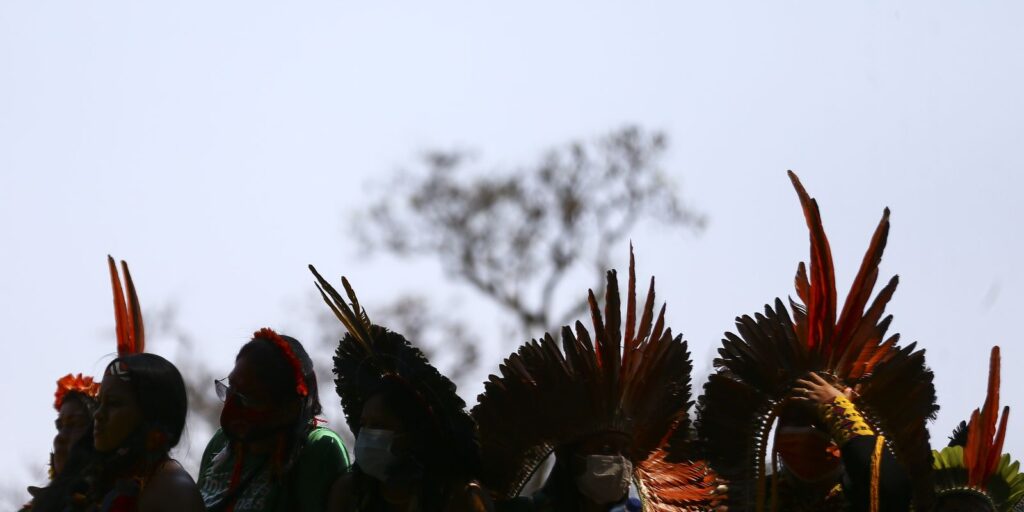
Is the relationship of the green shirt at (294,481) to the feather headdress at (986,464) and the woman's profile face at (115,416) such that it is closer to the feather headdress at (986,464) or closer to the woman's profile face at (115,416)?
the woman's profile face at (115,416)

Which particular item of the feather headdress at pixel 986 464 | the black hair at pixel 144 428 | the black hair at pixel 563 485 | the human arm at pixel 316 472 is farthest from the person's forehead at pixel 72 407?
the feather headdress at pixel 986 464

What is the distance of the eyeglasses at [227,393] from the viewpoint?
18.2ft

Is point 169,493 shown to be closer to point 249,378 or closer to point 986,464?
point 249,378

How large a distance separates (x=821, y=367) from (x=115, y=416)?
256 cm

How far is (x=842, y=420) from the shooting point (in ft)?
16.8

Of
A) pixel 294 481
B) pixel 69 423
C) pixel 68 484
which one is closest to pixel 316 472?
pixel 294 481

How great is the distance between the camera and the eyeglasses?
5.56m

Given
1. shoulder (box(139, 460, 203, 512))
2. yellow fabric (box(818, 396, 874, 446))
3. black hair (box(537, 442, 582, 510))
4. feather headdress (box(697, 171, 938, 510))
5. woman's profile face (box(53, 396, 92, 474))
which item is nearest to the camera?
shoulder (box(139, 460, 203, 512))

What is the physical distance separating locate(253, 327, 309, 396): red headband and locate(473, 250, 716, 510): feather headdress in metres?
0.70

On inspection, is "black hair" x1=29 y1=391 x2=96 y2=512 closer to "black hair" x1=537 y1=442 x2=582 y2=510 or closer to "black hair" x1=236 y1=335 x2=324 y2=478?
"black hair" x1=236 y1=335 x2=324 y2=478

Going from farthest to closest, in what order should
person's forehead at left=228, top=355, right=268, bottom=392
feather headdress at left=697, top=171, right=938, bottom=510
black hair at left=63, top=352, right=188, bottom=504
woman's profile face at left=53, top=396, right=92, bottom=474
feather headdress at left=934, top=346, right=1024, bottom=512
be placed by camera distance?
1. woman's profile face at left=53, top=396, right=92, bottom=474
2. feather headdress at left=934, top=346, right=1024, bottom=512
3. person's forehead at left=228, top=355, right=268, bottom=392
4. feather headdress at left=697, top=171, right=938, bottom=510
5. black hair at left=63, top=352, right=188, bottom=504

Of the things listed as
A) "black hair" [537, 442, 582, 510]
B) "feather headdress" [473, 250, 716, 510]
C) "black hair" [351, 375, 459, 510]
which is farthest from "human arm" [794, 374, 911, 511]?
"black hair" [351, 375, 459, 510]

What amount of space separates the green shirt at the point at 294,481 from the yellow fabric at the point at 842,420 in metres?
1.89

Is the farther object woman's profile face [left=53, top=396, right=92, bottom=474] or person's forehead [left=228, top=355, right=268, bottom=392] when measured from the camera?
woman's profile face [left=53, top=396, right=92, bottom=474]
